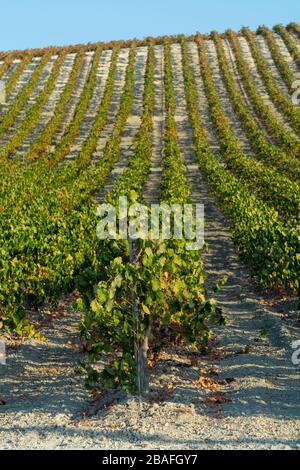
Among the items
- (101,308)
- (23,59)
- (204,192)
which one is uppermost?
(23,59)

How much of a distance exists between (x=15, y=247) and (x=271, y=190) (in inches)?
546

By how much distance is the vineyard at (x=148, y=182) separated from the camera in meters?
9.82

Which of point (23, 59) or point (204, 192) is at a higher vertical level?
point (23, 59)

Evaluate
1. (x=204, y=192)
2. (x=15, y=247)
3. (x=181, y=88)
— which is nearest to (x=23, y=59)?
(x=181, y=88)

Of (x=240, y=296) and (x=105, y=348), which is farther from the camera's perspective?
(x=240, y=296)

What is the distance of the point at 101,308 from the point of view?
9117mm

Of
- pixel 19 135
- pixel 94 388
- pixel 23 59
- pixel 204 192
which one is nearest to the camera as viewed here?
pixel 94 388

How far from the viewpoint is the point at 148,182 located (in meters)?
33.1

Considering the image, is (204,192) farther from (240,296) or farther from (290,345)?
(290,345)

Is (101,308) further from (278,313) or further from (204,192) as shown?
(204,192)

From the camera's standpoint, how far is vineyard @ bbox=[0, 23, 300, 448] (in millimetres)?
9820

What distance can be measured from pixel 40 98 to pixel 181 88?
505 inches
